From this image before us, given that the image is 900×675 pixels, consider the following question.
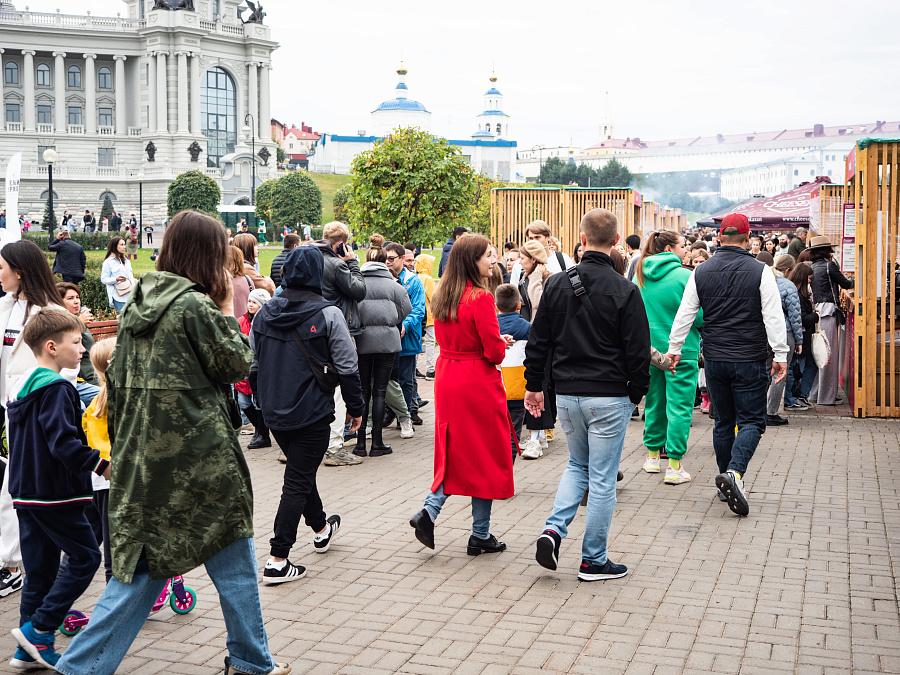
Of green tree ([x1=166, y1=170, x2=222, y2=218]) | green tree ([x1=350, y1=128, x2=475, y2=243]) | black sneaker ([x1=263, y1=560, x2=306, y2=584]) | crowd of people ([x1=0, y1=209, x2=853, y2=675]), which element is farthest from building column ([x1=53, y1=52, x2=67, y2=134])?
black sneaker ([x1=263, y1=560, x2=306, y2=584])

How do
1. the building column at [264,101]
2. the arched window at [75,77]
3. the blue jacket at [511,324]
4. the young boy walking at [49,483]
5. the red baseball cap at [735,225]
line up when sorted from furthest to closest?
the building column at [264,101] < the arched window at [75,77] < the blue jacket at [511,324] < the red baseball cap at [735,225] < the young boy walking at [49,483]

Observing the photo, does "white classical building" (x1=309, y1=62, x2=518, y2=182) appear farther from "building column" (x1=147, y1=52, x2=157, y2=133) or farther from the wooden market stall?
the wooden market stall

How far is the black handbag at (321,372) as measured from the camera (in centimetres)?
527

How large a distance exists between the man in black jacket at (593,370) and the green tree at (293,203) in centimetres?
6594

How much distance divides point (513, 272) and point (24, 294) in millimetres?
6115

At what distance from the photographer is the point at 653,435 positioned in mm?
7801

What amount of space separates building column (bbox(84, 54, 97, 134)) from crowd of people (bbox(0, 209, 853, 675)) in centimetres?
9638

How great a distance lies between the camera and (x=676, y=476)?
7.45m

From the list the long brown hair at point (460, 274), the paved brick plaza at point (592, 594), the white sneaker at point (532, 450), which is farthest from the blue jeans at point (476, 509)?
the white sneaker at point (532, 450)

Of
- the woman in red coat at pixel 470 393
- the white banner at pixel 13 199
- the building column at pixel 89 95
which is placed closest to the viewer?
the woman in red coat at pixel 470 393

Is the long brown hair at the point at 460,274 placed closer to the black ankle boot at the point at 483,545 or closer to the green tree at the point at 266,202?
the black ankle boot at the point at 483,545

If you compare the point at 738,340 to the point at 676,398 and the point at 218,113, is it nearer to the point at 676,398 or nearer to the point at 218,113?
the point at 676,398

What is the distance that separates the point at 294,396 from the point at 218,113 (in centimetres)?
10279

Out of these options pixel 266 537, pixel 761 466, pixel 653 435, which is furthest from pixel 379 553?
pixel 761 466
